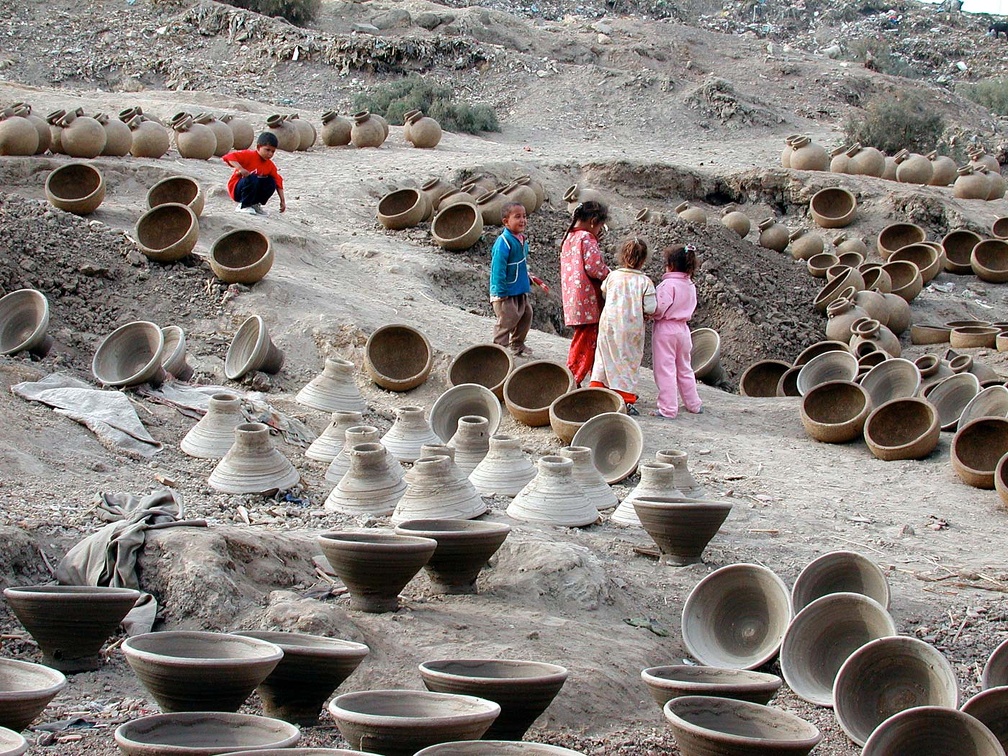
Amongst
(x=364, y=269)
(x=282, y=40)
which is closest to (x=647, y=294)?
(x=364, y=269)

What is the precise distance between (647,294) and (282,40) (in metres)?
16.4

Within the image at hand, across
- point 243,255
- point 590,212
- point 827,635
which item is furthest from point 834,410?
point 243,255

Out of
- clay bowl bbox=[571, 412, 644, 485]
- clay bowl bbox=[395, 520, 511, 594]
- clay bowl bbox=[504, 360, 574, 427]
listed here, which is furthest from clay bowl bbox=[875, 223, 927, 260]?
clay bowl bbox=[395, 520, 511, 594]

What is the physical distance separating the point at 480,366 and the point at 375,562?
4.40 metres

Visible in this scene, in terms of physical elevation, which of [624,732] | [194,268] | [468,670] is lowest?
[624,732]

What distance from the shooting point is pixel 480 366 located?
856cm

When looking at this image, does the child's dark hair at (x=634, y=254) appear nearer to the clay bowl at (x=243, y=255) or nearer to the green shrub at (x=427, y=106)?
the clay bowl at (x=243, y=255)

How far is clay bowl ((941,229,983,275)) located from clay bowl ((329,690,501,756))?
512 inches

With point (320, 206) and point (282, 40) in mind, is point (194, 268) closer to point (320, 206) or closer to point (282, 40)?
point (320, 206)

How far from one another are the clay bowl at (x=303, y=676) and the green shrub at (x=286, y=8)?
2233 centimetres

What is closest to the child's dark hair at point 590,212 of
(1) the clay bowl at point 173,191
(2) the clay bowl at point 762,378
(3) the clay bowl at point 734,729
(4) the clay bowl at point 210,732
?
(2) the clay bowl at point 762,378

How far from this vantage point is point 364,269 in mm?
10883

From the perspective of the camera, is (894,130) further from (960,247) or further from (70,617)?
(70,617)

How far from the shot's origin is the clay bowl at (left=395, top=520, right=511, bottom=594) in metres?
4.58
